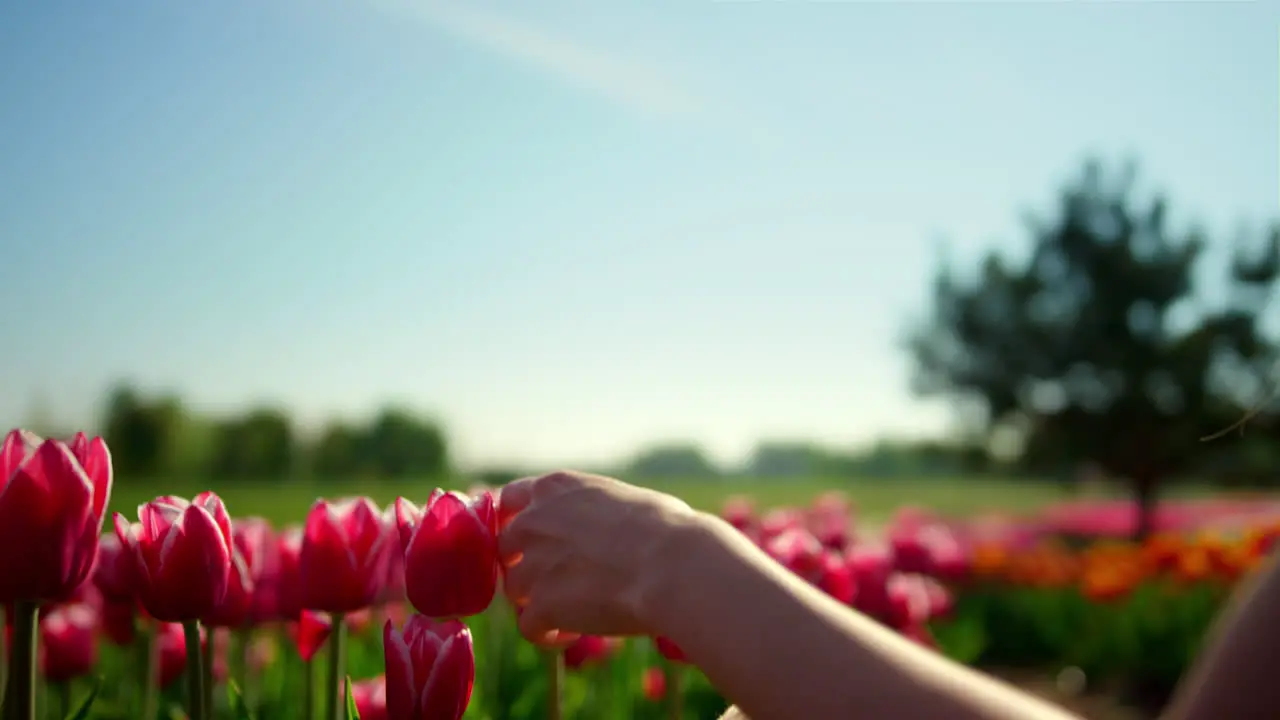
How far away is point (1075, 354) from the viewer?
20.7 meters

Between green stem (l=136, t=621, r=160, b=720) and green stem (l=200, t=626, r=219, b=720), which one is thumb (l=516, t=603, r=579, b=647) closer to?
green stem (l=200, t=626, r=219, b=720)

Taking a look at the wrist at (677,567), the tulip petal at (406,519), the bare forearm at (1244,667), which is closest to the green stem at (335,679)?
the tulip petal at (406,519)

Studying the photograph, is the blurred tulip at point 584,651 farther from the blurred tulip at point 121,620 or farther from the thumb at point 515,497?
the thumb at point 515,497

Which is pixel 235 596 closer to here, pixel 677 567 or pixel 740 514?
pixel 677 567

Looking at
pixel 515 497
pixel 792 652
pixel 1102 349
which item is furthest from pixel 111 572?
pixel 1102 349

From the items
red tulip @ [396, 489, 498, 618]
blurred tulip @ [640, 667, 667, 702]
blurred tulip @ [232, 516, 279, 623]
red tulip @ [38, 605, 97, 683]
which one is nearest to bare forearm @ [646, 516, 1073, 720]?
red tulip @ [396, 489, 498, 618]

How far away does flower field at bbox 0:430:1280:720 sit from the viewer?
1230mm

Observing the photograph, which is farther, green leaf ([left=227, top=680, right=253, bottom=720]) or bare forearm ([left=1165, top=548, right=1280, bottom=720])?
green leaf ([left=227, top=680, right=253, bottom=720])

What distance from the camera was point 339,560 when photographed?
1.50 meters

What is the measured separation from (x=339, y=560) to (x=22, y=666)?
41 centimetres

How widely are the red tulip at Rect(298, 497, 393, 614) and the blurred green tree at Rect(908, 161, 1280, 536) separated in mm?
20469

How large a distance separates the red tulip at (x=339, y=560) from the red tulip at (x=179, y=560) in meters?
0.15

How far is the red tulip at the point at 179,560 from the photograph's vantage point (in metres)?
1.32

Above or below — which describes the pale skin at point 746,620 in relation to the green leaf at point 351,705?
above
